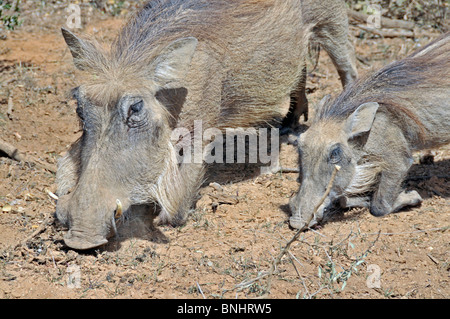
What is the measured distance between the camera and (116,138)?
3.17 metres

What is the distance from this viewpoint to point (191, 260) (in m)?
3.20

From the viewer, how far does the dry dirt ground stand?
294 cm

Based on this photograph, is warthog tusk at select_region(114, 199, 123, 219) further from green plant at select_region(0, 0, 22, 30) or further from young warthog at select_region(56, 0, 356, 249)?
green plant at select_region(0, 0, 22, 30)

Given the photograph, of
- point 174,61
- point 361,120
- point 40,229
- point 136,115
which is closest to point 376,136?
point 361,120

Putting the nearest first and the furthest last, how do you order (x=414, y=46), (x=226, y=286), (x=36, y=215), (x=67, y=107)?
(x=226, y=286) → (x=36, y=215) → (x=67, y=107) → (x=414, y=46)

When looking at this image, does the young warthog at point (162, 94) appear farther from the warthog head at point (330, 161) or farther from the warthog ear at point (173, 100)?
the warthog head at point (330, 161)

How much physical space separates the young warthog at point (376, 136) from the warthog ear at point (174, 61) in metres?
0.88

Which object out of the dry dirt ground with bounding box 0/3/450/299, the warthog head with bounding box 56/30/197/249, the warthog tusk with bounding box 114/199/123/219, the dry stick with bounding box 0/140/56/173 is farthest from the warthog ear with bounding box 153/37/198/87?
the dry stick with bounding box 0/140/56/173

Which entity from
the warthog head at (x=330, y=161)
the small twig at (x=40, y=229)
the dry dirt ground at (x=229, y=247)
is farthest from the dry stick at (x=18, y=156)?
the warthog head at (x=330, y=161)

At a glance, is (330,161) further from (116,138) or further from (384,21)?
(384,21)

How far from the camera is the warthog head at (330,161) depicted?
11.8ft
